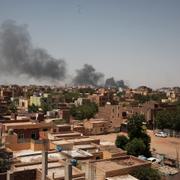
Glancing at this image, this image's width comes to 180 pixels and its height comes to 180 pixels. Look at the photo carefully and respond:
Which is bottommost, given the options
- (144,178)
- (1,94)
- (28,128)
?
(144,178)

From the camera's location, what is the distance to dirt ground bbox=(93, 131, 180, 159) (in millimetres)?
34447

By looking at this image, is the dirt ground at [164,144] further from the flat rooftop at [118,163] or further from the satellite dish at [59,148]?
the satellite dish at [59,148]

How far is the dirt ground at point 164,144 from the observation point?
3445cm

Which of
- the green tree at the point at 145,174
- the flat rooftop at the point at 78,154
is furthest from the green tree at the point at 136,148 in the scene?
the green tree at the point at 145,174

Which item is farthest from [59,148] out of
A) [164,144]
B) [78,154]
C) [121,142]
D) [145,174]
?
[164,144]

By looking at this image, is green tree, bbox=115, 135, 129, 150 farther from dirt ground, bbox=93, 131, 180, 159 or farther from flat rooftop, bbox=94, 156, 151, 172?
flat rooftop, bbox=94, 156, 151, 172

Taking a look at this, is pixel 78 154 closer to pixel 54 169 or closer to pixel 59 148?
pixel 59 148

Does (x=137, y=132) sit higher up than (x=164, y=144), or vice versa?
(x=137, y=132)

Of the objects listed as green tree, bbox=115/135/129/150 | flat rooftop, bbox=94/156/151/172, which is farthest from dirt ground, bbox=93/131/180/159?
flat rooftop, bbox=94/156/151/172

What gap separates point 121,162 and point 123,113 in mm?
32902

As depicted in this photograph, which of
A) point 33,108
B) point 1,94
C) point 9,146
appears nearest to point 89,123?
point 33,108

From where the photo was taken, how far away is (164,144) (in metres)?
38.9

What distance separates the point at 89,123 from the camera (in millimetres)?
43562

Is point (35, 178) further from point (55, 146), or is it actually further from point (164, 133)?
point (164, 133)
